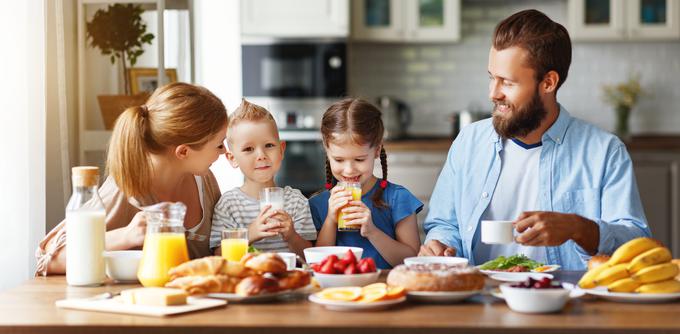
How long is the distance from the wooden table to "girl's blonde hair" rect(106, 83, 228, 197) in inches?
21.8

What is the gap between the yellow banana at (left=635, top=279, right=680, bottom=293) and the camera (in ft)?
5.69

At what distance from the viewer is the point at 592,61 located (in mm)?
5969

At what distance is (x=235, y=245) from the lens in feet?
6.51

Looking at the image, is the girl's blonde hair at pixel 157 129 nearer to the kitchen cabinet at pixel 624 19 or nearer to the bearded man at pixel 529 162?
the bearded man at pixel 529 162

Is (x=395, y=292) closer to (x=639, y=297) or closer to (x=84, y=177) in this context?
(x=639, y=297)

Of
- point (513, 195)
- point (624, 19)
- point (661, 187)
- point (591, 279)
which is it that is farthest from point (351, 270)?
point (624, 19)

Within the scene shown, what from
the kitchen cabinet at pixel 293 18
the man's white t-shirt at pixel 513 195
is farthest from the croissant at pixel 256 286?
the kitchen cabinet at pixel 293 18

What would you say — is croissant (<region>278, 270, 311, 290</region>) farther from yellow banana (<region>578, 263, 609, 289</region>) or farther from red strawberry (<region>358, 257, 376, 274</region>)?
yellow banana (<region>578, 263, 609, 289</region>)

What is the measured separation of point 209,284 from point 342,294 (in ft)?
0.87

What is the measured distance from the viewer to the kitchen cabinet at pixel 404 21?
564 centimetres

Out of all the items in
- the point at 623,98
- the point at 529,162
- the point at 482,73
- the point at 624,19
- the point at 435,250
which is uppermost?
the point at 624,19

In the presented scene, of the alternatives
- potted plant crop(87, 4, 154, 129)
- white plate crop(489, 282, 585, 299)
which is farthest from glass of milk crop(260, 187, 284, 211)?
potted plant crop(87, 4, 154, 129)

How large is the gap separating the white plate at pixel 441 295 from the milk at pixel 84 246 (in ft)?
2.36

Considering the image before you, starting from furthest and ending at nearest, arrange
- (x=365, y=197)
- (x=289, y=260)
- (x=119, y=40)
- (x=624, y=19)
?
(x=624, y=19) → (x=119, y=40) → (x=365, y=197) → (x=289, y=260)
